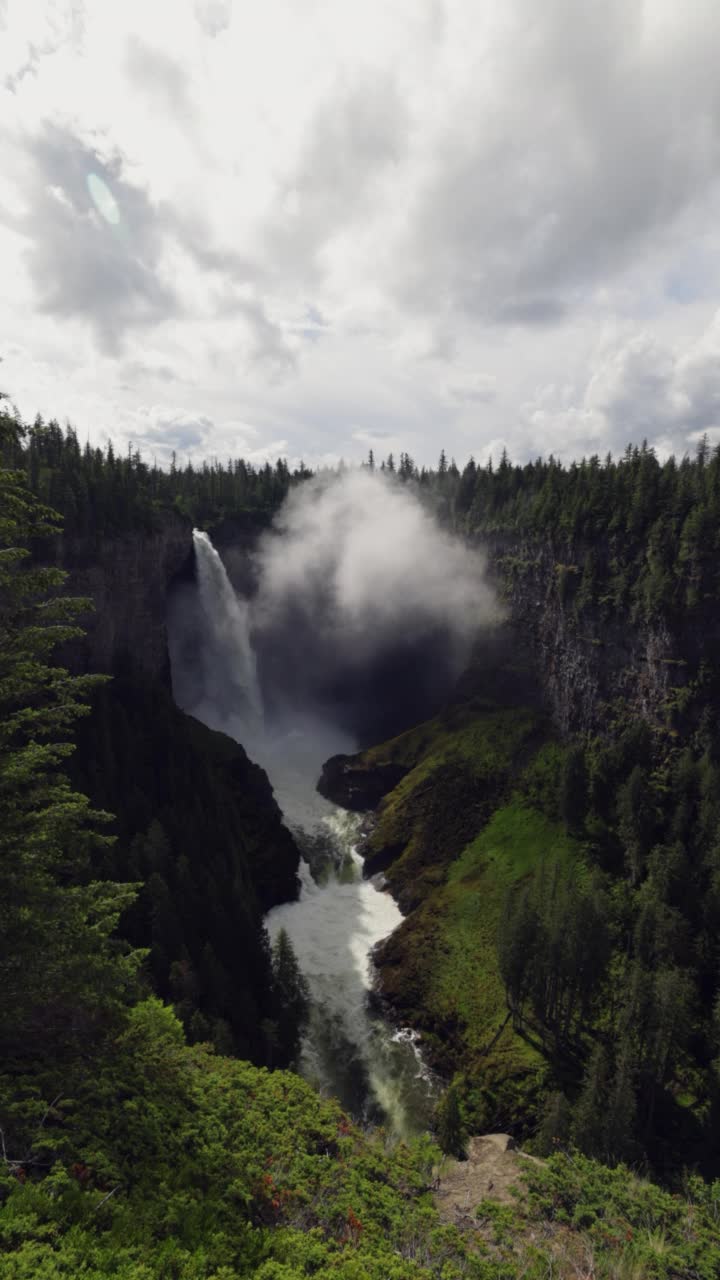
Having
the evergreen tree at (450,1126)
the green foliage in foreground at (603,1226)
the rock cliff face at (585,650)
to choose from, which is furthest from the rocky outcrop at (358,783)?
the green foliage in foreground at (603,1226)

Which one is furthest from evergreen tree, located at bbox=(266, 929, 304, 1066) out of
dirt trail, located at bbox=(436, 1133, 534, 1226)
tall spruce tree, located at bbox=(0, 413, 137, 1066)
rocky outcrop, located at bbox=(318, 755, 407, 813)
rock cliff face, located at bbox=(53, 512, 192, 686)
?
rock cliff face, located at bbox=(53, 512, 192, 686)

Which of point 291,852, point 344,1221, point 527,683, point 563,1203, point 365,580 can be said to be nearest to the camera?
point 344,1221

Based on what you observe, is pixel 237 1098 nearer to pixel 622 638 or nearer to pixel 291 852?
pixel 291 852

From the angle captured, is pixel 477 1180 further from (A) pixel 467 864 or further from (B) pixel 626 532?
(B) pixel 626 532

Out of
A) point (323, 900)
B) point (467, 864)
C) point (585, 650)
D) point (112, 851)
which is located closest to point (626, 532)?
point (585, 650)

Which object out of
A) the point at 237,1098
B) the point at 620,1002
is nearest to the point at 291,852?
the point at 620,1002

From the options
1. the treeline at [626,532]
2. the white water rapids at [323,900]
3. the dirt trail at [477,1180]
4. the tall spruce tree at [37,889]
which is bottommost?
the white water rapids at [323,900]

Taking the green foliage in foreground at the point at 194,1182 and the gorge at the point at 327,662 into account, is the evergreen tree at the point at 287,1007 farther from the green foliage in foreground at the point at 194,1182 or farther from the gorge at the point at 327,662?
the green foliage in foreground at the point at 194,1182
